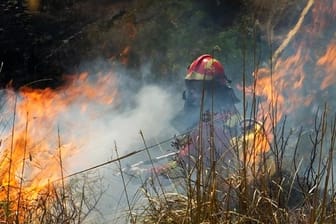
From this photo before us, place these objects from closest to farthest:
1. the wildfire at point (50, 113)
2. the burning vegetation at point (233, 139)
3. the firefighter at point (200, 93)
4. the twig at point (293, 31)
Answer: the burning vegetation at point (233, 139) < the firefighter at point (200, 93) < the wildfire at point (50, 113) < the twig at point (293, 31)

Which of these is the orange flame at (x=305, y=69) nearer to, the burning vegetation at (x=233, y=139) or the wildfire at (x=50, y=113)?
the burning vegetation at (x=233, y=139)

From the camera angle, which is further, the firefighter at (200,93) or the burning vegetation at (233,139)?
the firefighter at (200,93)

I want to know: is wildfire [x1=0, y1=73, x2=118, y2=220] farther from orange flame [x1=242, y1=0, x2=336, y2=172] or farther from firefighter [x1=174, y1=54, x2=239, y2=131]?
orange flame [x1=242, y1=0, x2=336, y2=172]

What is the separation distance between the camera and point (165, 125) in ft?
21.5

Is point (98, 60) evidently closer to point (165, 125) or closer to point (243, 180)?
point (165, 125)

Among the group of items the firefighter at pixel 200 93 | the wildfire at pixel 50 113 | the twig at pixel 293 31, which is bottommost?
the wildfire at pixel 50 113

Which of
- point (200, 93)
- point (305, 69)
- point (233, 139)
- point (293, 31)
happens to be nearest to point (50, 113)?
point (200, 93)

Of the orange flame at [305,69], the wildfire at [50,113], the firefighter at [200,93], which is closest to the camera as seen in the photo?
the firefighter at [200,93]

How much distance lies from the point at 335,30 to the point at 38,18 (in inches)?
195

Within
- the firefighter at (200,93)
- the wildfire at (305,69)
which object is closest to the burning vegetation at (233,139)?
the wildfire at (305,69)

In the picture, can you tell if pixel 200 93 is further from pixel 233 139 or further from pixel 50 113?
pixel 50 113

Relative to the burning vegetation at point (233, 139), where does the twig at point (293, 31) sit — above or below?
above

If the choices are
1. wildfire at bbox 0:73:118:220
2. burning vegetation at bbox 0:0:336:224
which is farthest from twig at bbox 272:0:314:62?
wildfire at bbox 0:73:118:220

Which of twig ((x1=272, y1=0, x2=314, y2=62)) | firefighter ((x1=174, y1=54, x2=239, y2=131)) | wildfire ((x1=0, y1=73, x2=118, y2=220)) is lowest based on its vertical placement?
wildfire ((x1=0, y1=73, x2=118, y2=220))
